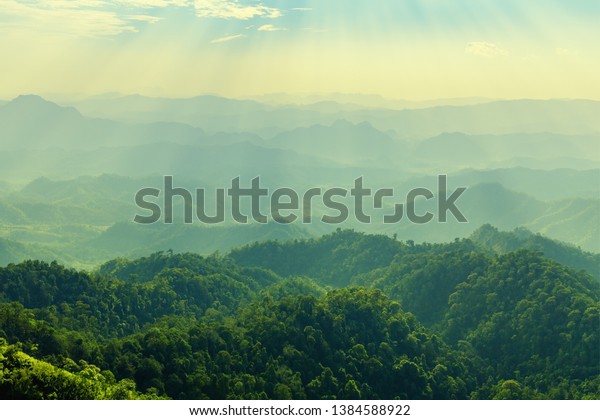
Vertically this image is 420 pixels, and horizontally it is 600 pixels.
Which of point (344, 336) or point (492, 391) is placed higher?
point (344, 336)

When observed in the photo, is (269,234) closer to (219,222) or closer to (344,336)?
(219,222)

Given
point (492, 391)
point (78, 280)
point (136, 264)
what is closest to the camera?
point (492, 391)

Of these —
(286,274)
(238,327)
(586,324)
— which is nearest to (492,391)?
(586,324)

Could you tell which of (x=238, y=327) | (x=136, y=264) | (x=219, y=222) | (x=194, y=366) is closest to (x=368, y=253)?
(x=136, y=264)

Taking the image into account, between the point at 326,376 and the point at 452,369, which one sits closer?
the point at 326,376

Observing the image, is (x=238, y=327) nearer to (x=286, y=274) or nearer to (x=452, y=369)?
(x=452, y=369)

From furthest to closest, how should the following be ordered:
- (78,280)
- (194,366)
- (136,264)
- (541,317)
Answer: (136,264), (78,280), (541,317), (194,366)
